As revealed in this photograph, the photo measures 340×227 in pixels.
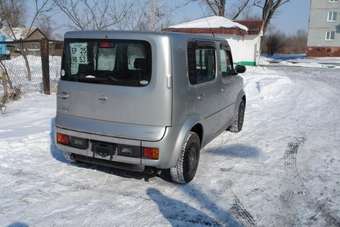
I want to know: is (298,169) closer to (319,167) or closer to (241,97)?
(319,167)

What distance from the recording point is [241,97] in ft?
24.7

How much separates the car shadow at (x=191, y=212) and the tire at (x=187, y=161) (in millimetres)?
281

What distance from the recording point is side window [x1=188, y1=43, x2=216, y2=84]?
4.72 metres

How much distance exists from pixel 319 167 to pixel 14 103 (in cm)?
762

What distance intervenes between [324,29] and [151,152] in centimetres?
5186

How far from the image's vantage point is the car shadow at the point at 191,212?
383 cm

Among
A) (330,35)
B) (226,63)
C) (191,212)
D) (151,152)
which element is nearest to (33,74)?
(226,63)

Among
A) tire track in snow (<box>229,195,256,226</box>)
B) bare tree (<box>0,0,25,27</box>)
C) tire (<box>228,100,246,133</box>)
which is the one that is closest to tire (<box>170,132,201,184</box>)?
tire track in snow (<box>229,195,256,226</box>)

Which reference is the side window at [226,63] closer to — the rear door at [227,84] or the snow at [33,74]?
the rear door at [227,84]

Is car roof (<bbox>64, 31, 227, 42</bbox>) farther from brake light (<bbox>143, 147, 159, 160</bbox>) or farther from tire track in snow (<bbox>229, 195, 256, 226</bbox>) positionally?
tire track in snow (<bbox>229, 195, 256, 226</bbox>)

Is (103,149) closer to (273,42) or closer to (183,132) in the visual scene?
(183,132)

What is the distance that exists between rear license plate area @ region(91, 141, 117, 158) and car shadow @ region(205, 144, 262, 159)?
231 cm

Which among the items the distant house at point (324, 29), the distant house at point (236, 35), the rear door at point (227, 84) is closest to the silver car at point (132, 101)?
the rear door at point (227, 84)

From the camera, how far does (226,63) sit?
21.1 feet
